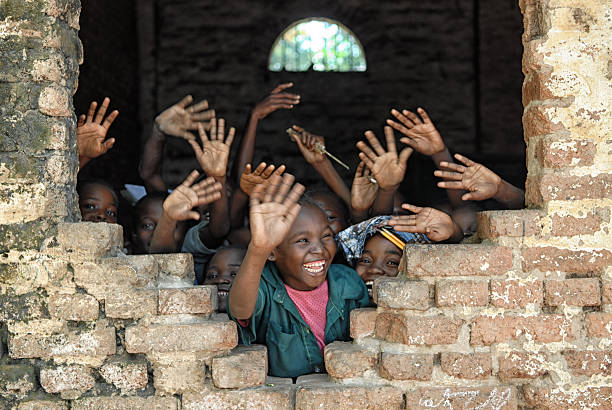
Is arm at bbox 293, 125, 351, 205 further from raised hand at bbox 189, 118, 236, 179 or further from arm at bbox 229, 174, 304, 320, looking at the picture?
arm at bbox 229, 174, 304, 320

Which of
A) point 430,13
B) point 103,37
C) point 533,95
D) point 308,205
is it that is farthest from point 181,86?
point 533,95

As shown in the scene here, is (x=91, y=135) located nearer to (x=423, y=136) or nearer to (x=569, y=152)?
(x=423, y=136)

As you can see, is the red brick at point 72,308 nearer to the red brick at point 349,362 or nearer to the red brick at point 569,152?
the red brick at point 349,362

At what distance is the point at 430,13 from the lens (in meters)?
7.62

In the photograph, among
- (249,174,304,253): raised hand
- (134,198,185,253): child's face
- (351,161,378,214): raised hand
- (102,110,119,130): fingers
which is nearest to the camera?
(249,174,304,253): raised hand

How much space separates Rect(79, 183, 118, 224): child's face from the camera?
3.79 metres

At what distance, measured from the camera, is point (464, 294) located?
276 cm

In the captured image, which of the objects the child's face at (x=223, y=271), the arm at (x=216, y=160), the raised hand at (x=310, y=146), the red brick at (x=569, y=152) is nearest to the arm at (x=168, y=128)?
the arm at (x=216, y=160)

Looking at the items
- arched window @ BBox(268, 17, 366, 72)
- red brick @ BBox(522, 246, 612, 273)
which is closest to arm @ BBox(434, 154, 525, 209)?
red brick @ BBox(522, 246, 612, 273)

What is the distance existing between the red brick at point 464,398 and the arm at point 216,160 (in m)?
1.49

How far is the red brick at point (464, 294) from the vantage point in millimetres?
2762

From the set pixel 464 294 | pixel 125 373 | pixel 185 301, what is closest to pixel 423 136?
pixel 464 294

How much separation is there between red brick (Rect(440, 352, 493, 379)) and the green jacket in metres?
0.50

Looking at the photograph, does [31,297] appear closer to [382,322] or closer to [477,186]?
[382,322]
